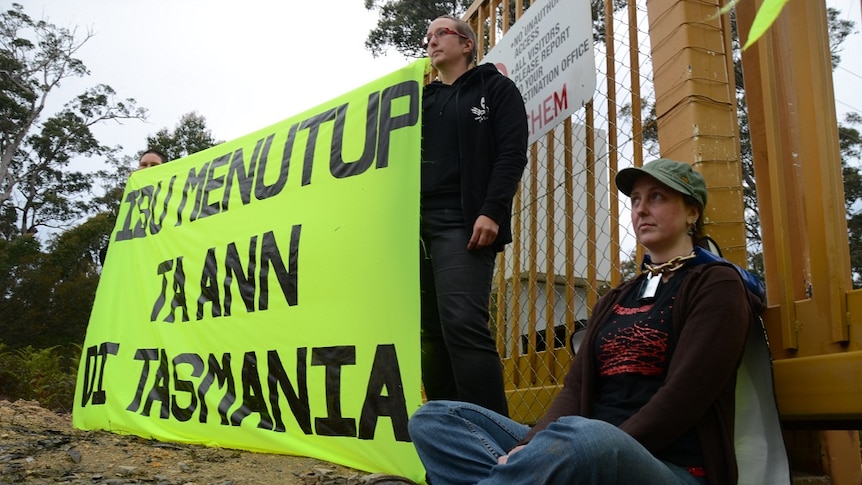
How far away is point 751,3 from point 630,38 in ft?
2.88

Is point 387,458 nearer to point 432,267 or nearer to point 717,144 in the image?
point 432,267

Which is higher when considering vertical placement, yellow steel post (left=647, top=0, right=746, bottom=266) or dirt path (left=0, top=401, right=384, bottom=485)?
yellow steel post (left=647, top=0, right=746, bottom=266)

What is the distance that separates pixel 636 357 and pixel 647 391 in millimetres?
79

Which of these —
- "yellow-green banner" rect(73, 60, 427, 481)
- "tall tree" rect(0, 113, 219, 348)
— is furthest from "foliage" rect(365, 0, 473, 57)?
"yellow-green banner" rect(73, 60, 427, 481)

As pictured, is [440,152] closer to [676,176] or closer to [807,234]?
[676,176]

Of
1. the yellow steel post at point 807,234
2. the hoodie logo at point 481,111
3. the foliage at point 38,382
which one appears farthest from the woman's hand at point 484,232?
the foliage at point 38,382

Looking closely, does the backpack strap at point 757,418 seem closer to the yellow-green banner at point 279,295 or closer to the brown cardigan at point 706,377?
the brown cardigan at point 706,377

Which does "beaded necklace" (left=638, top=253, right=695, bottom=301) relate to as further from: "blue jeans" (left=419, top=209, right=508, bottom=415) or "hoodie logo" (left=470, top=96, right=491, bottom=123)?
"hoodie logo" (left=470, top=96, right=491, bottom=123)

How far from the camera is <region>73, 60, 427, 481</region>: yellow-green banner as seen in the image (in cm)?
279

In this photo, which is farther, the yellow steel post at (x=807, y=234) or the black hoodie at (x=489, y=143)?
the black hoodie at (x=489, y=143)

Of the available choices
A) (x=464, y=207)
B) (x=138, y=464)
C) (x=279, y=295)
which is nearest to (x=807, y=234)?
(x=464, y=207)

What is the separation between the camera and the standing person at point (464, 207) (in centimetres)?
248

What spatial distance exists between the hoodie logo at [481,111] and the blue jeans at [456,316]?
349 millimetres

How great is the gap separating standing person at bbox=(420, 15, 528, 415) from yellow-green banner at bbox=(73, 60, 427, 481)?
0.31ft
